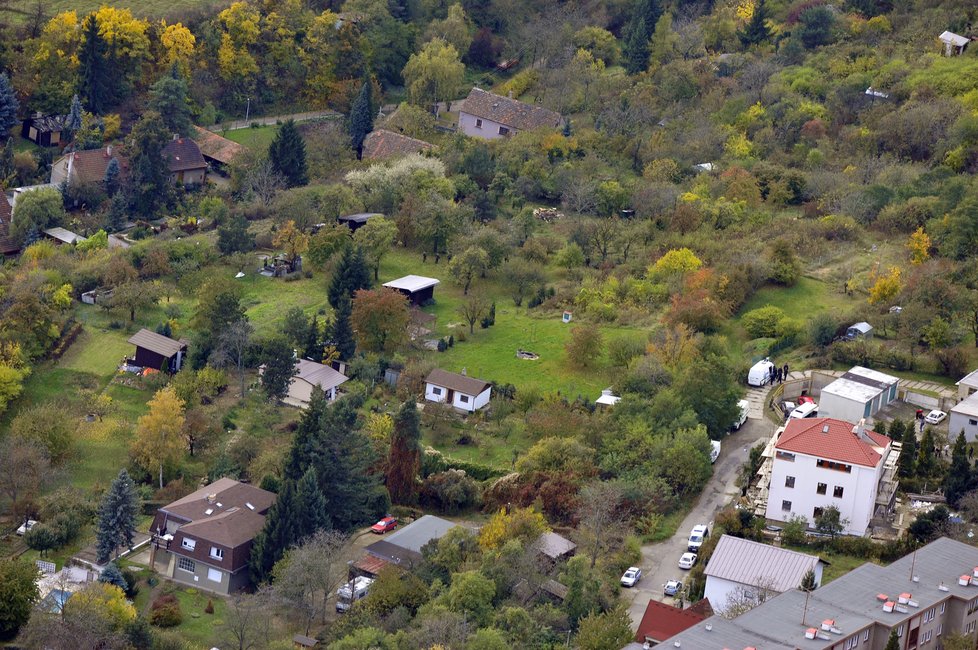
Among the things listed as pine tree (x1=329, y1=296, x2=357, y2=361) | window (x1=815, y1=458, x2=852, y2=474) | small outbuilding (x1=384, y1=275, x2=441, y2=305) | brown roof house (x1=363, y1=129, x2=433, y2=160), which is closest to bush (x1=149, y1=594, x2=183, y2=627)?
pine tree (x1=329, y1=296, x2=357, y2=361)

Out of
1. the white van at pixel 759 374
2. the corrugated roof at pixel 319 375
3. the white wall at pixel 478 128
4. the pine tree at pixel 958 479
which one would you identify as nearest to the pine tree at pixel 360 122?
the white wall at pixel 478 128

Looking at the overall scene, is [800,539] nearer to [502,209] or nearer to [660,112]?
[502,209]

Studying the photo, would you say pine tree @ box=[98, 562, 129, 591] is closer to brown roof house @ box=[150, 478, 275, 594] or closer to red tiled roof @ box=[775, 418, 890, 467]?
brown roof house @ box=[150, 478, 275, 594]

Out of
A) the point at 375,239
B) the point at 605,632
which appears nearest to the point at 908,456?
the point at 605,632

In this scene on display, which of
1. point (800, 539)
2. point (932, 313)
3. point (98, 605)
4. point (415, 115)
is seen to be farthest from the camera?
point (415, 115)

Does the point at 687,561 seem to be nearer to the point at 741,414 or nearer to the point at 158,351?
the point at 741,414

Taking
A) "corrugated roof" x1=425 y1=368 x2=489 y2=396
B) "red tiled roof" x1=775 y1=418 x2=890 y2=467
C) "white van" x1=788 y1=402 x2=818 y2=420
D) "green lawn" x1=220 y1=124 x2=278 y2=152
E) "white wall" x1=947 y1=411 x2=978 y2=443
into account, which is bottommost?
"green lawn" x1=220 y1=124 x2=278 y2=152

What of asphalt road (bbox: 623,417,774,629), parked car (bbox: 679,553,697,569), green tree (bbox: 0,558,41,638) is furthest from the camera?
parked car (bbox: 679,553,697,569)

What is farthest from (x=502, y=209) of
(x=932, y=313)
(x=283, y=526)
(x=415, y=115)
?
(x=283, y=526)
